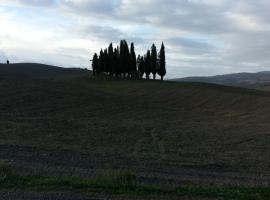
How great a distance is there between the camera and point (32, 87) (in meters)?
78.4

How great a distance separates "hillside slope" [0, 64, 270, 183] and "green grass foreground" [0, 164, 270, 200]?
251 centimetres

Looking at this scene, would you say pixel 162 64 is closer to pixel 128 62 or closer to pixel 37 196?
pixel 128 62

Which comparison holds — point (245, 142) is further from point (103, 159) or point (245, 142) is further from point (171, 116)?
point (171, 116)

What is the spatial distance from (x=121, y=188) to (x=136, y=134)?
25475mm

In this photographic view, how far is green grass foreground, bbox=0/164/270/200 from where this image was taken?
11.7 metres

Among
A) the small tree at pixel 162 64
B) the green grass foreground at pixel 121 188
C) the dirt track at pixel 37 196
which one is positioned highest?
the small tree at pixel 162 64

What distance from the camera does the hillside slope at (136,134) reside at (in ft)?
66.3

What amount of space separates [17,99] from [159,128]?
2601 centimetres

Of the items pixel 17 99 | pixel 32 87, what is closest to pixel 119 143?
pixel 17 99

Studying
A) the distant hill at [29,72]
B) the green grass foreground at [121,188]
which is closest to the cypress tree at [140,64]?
the distant hill at [29,72]

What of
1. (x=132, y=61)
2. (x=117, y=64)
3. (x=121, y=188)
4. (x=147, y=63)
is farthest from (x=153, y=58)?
(x=121, y=188)

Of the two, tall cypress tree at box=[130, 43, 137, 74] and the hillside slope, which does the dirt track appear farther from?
tall cypress tree at box=[130, 43, 137, 74]

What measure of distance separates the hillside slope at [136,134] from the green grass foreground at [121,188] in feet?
8.24

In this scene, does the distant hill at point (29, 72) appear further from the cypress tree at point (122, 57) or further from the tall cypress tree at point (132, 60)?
the tall cypress tree at point (132, 60)
